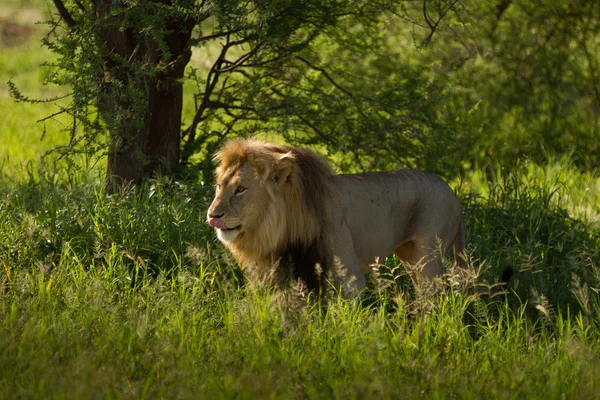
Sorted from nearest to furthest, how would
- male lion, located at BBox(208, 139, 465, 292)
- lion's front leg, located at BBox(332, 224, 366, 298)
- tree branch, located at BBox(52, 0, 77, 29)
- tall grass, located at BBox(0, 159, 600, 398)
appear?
tall grass, located at BBox(0, 159, 600, 398), male lion, located at BBox(208, 139, 465, 292), lion's front leg, located at BBox(332, 224, 366, 298), tree branch, located at BBox(52, 0, 77, 29)

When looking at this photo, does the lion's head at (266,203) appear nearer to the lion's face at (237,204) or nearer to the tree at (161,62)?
the lion's face at (237,204)

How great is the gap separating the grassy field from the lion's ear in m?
0.49

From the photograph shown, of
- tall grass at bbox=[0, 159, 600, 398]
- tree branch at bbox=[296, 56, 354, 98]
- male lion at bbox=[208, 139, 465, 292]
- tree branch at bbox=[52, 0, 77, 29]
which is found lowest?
tall grass at bbox=[0, 159, 600, 398]

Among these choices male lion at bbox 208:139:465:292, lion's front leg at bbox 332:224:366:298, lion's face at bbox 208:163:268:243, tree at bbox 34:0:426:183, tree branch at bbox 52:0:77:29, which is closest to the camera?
lion's face at bbox 208:163:268:243

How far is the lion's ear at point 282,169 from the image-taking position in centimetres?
472

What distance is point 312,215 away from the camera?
189 inches

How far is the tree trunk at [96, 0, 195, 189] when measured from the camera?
5992mm

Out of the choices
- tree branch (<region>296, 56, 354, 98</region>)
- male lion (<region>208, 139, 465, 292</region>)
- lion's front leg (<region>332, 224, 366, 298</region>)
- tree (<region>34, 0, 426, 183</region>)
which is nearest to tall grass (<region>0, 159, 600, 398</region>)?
lion's front leg (<region>332, 224, 366, 298</region>)

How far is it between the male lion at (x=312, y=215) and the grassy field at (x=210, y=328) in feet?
0.66

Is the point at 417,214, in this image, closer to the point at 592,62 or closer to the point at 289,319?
the point at 289,319

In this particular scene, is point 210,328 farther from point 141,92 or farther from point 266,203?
point 141,92

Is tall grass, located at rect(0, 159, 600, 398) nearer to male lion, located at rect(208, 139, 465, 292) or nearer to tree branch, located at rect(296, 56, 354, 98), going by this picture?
male lion, located at rect(208, 139, 465, 292)

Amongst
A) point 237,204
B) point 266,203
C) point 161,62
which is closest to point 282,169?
point 266,203

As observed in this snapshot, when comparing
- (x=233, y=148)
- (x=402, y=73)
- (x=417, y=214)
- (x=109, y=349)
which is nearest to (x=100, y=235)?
(x=233, y=148)
